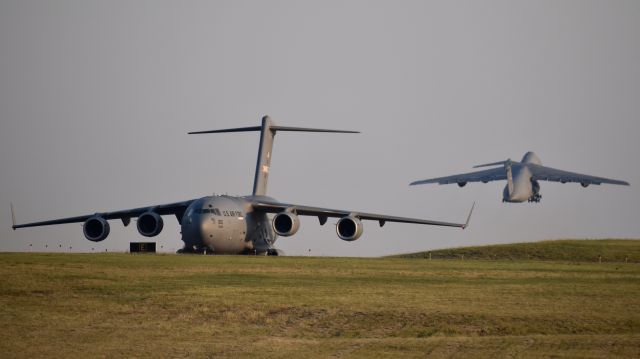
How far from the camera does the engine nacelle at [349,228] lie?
45000 millimetres

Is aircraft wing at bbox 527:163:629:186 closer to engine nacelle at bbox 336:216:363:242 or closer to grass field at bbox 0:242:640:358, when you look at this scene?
engine nacelle at bbox 336:216:363:242

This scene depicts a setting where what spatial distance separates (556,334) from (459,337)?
1.97 meters

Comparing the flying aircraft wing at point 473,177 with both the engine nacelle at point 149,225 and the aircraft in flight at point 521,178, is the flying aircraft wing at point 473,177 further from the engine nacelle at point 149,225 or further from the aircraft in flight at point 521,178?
the engine nacelle at point 149,225

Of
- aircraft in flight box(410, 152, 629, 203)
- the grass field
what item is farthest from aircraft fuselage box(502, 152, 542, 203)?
the grass field

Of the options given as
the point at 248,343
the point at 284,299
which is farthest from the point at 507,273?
the point at 248,343

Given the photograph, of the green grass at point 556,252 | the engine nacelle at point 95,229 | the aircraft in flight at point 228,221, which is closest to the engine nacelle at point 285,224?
the aircraft in flight at point 228,221

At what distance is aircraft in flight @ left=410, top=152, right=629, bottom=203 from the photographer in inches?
3250

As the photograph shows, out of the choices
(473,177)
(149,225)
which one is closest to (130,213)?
(149,225)

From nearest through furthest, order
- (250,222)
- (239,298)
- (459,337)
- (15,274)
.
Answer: (459,337) → (239,298) → (15,274) → (250,222)

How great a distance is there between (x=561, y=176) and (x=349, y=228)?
43.8 meters

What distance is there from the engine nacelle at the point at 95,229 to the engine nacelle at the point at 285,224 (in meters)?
7.17

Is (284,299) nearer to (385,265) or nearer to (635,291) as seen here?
(635,291)

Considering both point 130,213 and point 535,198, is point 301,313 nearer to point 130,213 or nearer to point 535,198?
point 130,213

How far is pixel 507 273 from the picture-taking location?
3278cm
